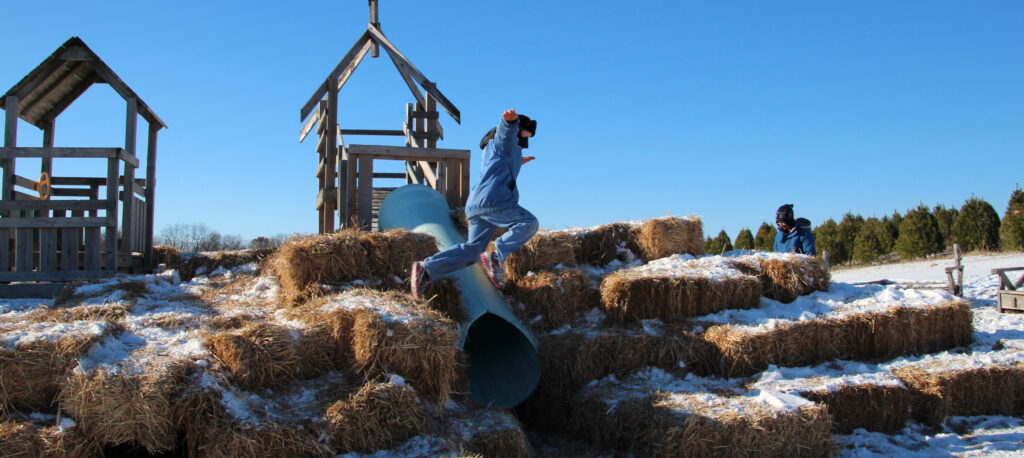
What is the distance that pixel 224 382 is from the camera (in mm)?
3902

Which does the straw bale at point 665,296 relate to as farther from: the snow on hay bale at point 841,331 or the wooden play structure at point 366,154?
the wooden play structure at point 366,154

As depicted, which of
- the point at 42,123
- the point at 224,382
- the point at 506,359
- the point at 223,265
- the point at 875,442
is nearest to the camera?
the point at 224,382

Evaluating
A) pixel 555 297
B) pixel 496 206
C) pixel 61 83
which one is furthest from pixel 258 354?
pixel 61 83

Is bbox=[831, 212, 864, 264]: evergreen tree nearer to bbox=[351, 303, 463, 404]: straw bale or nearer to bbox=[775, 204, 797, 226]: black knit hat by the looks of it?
bbox=[775, 204, 797, 226]: black knit hat

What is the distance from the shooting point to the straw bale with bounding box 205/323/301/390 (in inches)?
161

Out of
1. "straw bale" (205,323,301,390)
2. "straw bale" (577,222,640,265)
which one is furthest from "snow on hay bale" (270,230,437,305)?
"straw bale" (577,222,640,265)

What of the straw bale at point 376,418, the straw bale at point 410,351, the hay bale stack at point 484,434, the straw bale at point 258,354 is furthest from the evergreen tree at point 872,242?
the straw bale at point 258,354

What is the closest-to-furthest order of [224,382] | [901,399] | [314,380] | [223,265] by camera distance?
[224,382]
[314,380]
[901,399]
[223,265]

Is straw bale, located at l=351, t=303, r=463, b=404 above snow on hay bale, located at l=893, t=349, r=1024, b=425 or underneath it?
above

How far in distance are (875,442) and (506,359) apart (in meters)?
3.10

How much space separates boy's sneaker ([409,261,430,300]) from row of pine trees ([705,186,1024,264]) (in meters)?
17.4

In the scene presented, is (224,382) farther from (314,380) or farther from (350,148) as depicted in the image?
(350,148)

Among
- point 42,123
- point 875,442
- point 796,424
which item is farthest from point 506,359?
point 42,123

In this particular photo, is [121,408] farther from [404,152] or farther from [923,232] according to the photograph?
[923,232]
